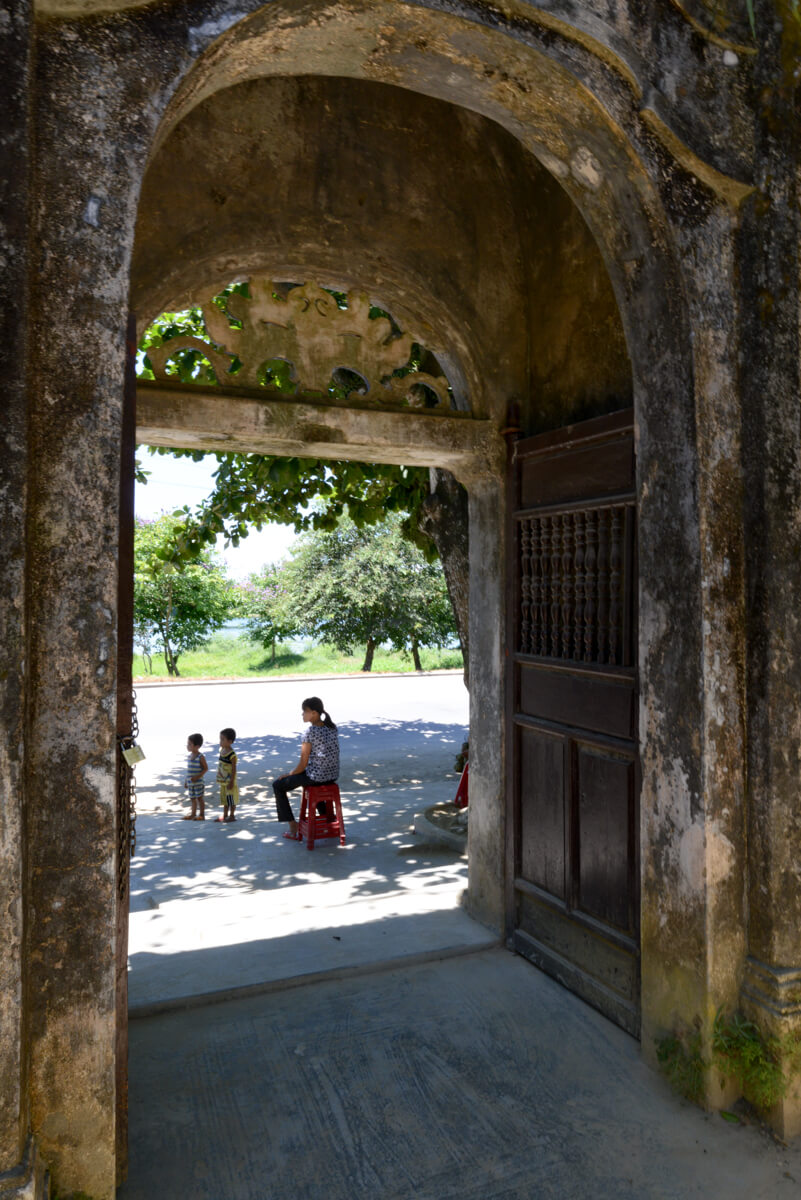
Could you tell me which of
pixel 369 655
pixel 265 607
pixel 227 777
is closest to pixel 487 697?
pixel 227 777

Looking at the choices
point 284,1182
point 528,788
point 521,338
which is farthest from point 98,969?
point 521,338

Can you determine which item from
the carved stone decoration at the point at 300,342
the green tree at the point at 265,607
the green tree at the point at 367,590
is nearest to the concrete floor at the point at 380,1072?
the carved stone decoration at the point at 300,342

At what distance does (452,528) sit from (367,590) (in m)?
18.9

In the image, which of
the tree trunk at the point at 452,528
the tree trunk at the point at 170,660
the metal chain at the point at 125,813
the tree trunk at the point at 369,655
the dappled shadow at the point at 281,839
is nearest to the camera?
the metal chain at the point at 125,813

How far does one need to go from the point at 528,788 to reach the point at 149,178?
142 inches

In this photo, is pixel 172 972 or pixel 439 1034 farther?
pixel 172 972

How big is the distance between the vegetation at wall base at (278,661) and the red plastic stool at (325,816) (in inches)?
760

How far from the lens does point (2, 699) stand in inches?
76.0

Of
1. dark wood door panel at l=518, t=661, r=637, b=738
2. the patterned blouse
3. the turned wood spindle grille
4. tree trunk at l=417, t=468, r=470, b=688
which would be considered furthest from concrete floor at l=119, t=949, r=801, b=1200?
the patterned blouse

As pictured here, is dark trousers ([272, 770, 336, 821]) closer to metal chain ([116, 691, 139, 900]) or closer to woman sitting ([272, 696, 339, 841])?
woman sitting ([272, 696, 339, 841])

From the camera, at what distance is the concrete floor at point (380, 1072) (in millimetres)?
2611

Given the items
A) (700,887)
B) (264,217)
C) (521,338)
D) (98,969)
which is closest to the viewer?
(98,969)

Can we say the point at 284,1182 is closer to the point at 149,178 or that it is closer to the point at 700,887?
the point at 700,887

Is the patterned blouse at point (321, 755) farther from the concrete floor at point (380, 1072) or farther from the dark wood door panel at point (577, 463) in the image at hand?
the dark wood door panel at point (577, 463)
